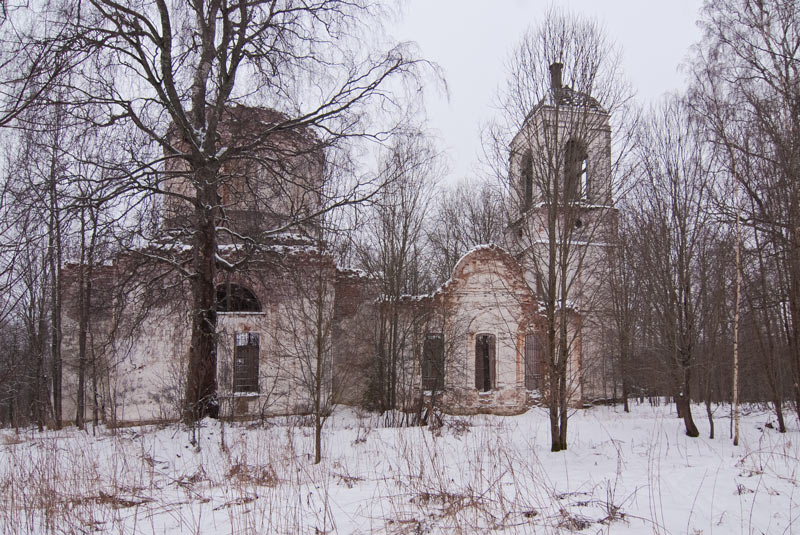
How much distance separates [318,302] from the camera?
30.6 feet

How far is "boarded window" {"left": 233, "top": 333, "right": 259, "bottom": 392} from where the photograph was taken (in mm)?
17547

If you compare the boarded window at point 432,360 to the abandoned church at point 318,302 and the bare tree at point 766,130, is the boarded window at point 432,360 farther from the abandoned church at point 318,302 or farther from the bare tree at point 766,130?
the bare tree at point 766,130

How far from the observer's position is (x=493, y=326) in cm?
1916

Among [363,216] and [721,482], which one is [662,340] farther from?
[363,216]

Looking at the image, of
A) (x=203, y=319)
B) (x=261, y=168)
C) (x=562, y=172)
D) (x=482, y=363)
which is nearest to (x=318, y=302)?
(x=203, y=319)

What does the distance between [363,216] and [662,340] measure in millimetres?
7479

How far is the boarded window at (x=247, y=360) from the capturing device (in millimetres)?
17547

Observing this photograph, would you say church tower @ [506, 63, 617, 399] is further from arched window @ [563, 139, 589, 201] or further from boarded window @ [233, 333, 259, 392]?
boarded window @ [233, 333, 259, 392]

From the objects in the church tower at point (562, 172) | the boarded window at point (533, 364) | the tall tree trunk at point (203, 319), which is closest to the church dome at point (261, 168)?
the tall tree trunk at point (203, 319)

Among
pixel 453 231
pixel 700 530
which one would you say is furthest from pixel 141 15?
pixel 453 231

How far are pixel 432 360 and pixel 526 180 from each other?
7.20 m

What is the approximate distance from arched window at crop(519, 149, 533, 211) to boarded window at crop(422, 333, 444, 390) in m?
6.91

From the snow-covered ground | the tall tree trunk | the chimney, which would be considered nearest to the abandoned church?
the chimney

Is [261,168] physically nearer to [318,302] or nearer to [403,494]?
[318,302]
